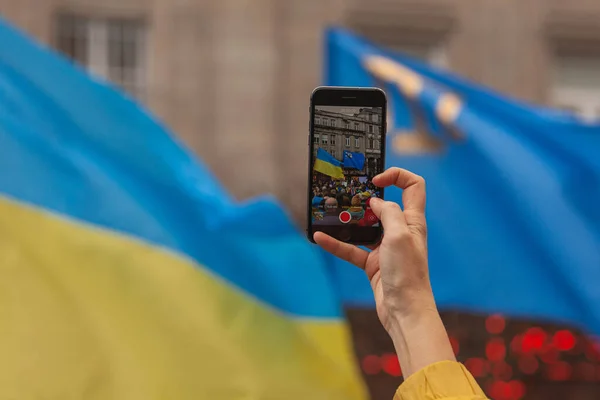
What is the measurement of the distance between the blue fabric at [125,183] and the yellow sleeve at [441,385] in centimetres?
169

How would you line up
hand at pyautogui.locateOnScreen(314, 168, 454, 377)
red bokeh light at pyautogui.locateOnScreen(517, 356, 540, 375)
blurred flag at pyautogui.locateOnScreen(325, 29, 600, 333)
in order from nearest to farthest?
1. hand at pyautogui.locateOnScreen(314, 168, 454, 377)
2. blurred flag at pyautogui.locateOnScreen(325, 29, 600, 333)
3. red bokeh light at pyautogui.locateOnScreen(517, 356, 540, 375)

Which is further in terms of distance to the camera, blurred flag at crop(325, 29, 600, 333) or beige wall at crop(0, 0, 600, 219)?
beige wall at crop(0, 0, 600, 219)

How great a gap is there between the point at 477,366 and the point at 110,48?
185 inches

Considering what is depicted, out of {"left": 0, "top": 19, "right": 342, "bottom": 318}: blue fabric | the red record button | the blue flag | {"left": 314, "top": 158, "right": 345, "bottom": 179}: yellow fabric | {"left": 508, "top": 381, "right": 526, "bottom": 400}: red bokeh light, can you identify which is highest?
the blue flag

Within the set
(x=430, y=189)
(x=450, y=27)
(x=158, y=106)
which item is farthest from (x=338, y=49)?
(x=450, y=27)

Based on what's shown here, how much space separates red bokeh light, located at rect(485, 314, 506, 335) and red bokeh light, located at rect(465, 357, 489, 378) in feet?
1.01

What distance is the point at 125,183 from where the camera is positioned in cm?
308

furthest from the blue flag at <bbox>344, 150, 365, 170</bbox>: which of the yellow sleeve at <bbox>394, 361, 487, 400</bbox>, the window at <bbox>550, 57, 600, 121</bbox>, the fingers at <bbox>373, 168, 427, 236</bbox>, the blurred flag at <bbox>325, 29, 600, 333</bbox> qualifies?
the window at <bbox>550, 57, 600, 121</bbox>

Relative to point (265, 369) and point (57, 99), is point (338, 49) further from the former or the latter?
point (265, 369)

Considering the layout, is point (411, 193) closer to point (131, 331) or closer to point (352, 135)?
point (352, 135)

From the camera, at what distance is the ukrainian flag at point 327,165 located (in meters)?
1.74

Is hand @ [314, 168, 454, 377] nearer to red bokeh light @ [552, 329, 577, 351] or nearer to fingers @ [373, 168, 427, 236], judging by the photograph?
fingers @ [373, 168, 427, 236]

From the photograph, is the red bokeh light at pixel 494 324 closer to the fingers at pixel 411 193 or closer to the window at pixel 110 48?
the window at pixel 110 48

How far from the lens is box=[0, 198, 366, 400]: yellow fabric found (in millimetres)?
2434
